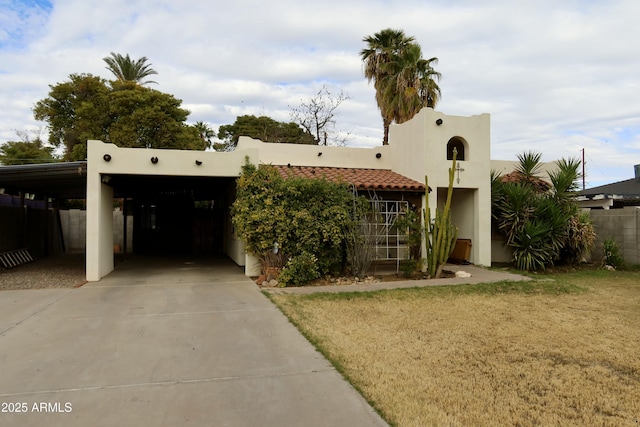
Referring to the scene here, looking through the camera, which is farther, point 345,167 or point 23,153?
point 23,153

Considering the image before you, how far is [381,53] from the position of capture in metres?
21.5

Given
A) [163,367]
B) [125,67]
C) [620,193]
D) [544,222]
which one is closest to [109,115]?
[125,67]

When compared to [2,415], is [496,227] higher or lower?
higher

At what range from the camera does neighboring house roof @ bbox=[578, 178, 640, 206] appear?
15.8m

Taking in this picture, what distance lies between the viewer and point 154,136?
27703 mm

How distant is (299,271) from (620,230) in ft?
35.1

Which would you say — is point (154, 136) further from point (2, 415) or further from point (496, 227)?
point (2, 415)

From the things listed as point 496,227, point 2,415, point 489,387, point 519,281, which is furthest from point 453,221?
point 2,415

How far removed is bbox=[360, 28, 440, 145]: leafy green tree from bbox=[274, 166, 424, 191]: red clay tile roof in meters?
5.94

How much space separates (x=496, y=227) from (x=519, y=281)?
4.12m

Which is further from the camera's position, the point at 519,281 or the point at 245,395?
the point at 519,281

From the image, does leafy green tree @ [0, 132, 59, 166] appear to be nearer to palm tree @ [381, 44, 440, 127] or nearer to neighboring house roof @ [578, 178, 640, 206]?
palm tree @ [381, 44, 440, 127]

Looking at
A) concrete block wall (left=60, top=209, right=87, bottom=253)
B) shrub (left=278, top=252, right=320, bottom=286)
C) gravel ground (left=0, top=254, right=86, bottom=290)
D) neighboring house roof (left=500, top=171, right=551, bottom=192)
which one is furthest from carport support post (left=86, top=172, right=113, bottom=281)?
neighboring house roof (left=500, top=171, right=551, bottom=192)

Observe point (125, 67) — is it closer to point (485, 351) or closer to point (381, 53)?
point (381, 53)
